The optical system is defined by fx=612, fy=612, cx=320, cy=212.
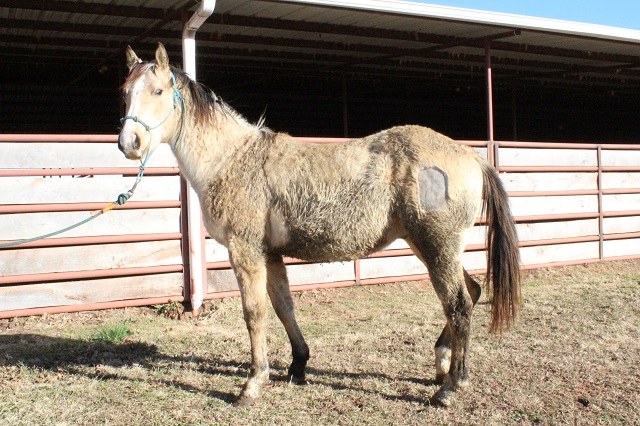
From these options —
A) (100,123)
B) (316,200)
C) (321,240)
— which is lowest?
(321,240)

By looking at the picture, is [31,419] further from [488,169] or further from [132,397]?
[488,169]

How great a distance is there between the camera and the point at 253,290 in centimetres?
420

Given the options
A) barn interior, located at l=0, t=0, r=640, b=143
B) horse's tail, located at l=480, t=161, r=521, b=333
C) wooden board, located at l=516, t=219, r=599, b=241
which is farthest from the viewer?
wooden board, located at l=516, t=219, r=599, b=241

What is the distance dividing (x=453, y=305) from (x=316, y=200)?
1144 mm

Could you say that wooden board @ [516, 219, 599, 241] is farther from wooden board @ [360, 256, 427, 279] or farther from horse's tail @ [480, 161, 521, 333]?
horse's tail @ [480, 161, 521, 333]

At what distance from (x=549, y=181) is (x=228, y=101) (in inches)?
196

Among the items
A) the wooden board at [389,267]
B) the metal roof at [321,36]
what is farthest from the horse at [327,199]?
the wooden board at [389,267]

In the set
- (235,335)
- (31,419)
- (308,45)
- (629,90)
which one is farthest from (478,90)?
(31,419)

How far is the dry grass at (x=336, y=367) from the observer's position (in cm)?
388

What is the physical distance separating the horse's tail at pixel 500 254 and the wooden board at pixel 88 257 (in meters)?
3.54

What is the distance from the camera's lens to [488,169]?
14.2 feet

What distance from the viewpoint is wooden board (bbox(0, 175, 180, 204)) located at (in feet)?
19.5

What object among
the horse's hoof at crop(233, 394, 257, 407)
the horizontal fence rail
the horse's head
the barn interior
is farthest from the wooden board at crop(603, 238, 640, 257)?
the horse's head

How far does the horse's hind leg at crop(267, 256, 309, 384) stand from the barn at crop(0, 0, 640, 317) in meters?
2.01
